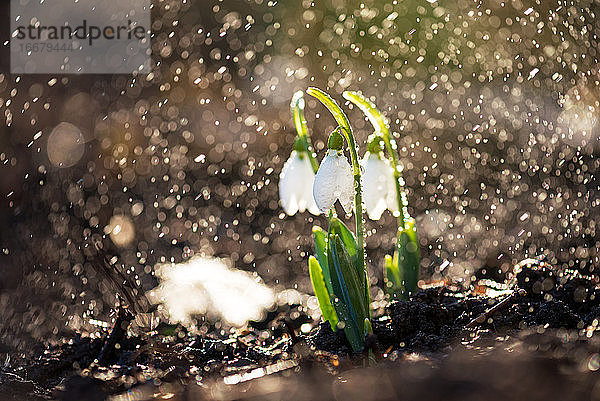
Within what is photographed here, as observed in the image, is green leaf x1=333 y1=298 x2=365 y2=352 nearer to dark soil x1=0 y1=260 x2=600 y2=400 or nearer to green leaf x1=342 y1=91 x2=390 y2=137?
dark soil x1=0 y1=260 x2=600 y2=400

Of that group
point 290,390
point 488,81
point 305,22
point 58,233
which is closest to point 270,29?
point 305,22

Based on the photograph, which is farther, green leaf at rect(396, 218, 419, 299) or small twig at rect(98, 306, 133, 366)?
green leaf at rect(396, 218, 419, 299)

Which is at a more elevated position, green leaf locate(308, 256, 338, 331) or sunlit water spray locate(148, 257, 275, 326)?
sunlit water spray locate(148, 257, 275, 326)

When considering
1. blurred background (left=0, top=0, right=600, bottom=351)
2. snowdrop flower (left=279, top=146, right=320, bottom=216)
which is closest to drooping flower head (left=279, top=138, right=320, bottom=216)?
snowdrop flower (left=279, top=146, right=320, bottom=216)

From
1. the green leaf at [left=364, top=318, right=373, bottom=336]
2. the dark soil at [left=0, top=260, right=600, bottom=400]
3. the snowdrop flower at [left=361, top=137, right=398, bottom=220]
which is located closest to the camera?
the dark soil at [left=0, top=260, right=600, bottom=400]

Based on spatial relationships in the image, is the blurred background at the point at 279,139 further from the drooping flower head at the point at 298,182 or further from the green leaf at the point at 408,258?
the drooping flower head at the point at 298,182

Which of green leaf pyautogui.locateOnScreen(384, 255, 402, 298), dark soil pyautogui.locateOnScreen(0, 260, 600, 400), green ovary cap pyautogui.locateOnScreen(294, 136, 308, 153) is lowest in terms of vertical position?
→ dark soil pyautogui.locateOnScreen(0, 260, 600, 400)
